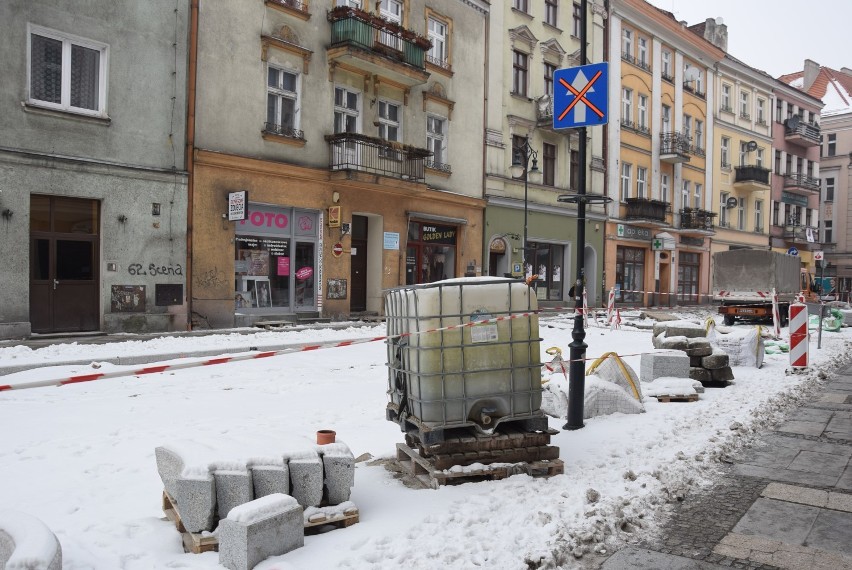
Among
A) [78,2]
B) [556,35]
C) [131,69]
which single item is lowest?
[131,69]

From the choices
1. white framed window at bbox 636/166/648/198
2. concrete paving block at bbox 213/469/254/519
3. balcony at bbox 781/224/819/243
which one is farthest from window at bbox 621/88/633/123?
concrete paving block at bbox 213/469/254/519

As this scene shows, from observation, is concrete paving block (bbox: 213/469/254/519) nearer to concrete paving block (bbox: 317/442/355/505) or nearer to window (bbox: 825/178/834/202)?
concrete paving block (bbox: 317/442/355/505)

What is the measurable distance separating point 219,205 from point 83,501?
12.2 m

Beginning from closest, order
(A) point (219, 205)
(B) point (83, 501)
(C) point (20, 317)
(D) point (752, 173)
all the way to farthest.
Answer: (B) point (83, 501), (C) point (20, 317), (A) point (219, 205), (D) point (752, 173)

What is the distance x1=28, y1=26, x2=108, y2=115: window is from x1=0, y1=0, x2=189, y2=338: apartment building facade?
2 centimetres

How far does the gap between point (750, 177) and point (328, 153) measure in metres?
31.3

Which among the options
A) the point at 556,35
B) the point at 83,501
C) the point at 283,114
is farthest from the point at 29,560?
the point at 556,35

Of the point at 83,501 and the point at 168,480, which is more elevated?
the point at 168,480

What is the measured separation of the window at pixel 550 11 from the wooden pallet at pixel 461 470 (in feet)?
83.1

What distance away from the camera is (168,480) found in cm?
402

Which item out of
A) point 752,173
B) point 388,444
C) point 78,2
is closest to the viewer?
point 388,444

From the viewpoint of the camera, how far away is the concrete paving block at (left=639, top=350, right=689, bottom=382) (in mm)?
9109

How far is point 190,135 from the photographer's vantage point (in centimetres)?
1516

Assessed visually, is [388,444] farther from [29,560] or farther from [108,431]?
[29,560]
